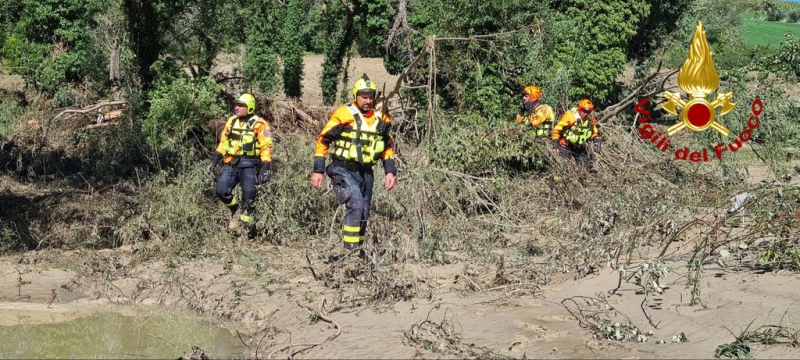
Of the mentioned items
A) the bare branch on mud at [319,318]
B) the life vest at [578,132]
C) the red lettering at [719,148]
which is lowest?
the bare branch on mud at [319,318]

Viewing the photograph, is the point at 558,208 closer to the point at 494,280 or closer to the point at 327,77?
the point at 494,280

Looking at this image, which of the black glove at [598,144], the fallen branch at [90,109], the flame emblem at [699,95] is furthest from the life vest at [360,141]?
the fallen branch at [90,109]

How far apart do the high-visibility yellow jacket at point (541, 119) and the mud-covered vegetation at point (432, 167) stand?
1.23ft

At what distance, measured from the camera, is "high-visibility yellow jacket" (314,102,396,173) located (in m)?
8.85

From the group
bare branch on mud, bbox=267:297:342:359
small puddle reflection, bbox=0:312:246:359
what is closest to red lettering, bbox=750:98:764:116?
bare branch on mud, bbox=267:297:342:359

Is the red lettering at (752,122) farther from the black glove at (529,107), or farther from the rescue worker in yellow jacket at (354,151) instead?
the rescue worker in yellow jacket at (354,151)

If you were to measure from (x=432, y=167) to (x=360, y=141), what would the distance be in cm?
190

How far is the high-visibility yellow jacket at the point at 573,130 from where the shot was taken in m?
13.0

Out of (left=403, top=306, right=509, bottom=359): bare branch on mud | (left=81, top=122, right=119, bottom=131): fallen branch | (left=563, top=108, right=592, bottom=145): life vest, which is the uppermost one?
(left=563, top=108, right=592, bottom=145): life vest

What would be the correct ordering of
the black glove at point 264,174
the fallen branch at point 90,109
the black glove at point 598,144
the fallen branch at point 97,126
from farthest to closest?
the fallen branch at point 97,126
the fallen branch at point 90,109
the black glove at point 598,144
the black glove at point 264,174

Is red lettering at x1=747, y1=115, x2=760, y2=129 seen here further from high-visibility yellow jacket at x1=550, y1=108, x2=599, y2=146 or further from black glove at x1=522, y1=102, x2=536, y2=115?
black glove at x1=522, y1=102, x2=536, y2=115

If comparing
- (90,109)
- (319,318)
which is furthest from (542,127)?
(90,109)

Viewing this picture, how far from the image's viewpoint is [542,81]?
14.0 m

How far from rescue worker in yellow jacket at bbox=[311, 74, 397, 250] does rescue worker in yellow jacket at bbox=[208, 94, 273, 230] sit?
1.68m
